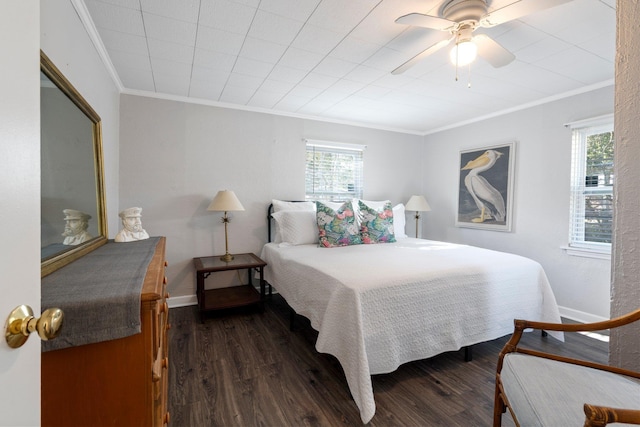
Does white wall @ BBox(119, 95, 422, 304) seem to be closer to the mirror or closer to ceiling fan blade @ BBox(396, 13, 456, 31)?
the mirror

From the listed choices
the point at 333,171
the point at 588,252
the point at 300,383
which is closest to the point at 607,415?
the point at 300,383

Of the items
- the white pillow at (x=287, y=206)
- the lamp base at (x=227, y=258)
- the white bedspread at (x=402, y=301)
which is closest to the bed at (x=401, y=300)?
the white bedspread at (x=402, y=301)

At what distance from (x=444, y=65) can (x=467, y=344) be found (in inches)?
86.0

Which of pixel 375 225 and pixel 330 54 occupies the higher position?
pixel 330 54

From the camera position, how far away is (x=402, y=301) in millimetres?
1789

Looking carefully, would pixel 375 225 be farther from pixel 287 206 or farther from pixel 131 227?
pixel 131 227

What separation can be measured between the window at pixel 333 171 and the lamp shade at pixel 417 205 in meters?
0.75

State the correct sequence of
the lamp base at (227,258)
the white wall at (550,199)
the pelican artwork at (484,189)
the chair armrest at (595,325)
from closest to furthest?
the chair armrest at (595,325)
the white wall at (550,199)
the lamp base at (227,258)
the pelican artwork at (484,189)

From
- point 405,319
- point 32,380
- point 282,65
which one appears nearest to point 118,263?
point 32,380

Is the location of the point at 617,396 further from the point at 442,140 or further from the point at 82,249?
the point at 442,140

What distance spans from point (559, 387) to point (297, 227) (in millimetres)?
2418

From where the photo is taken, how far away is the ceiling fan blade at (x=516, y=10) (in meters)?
1.35

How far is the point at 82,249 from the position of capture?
4.61 ft

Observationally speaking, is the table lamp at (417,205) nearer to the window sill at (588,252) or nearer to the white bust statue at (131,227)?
the window sill at (588,252)
